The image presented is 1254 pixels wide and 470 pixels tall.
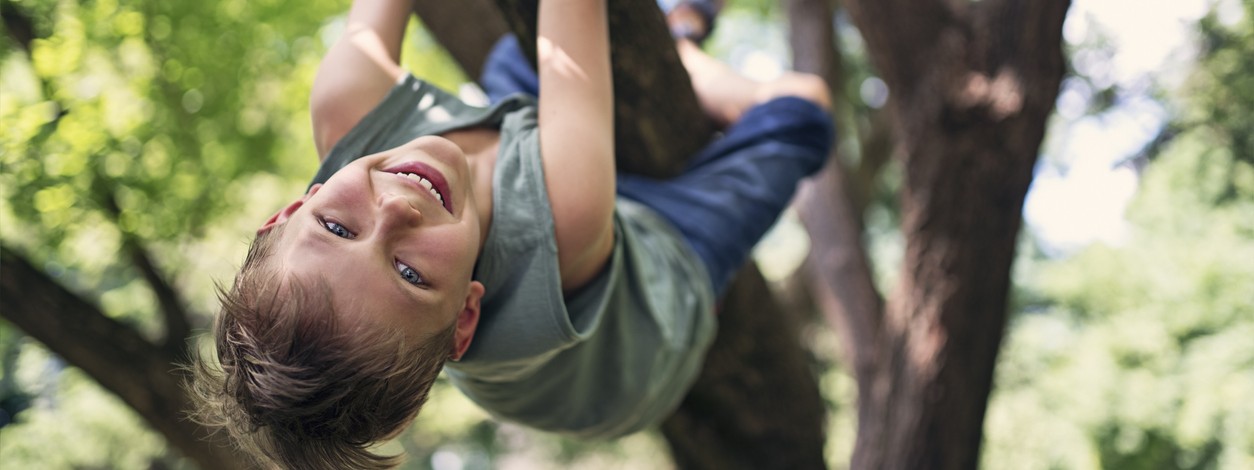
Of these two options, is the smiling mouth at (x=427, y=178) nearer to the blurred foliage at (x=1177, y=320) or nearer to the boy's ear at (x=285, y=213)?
→ the boy's ear at (x=285, y=213)

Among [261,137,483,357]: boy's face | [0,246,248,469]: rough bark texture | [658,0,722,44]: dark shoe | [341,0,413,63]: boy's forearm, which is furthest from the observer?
[658,0,722,44]: dark shoe

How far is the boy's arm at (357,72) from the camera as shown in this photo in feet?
5.71

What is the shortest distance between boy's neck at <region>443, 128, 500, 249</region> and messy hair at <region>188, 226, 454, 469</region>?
0.82ft

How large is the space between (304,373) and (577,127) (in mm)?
633

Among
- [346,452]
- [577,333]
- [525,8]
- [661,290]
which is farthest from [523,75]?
[346,452]

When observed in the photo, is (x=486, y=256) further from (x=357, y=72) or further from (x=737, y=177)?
(x=737, y=177)

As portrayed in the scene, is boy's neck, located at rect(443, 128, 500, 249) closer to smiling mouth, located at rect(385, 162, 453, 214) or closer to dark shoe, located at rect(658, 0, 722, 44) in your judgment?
smiling mouth, located at rect(385, 162, 453, 214)

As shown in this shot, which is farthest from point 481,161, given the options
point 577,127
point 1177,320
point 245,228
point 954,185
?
point 1177,320

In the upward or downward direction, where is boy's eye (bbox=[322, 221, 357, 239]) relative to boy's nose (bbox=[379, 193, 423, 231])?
downward

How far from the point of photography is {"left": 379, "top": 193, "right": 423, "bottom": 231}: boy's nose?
4.46ft

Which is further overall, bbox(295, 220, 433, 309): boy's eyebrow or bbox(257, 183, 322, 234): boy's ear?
bbox(257, 183, 322, 234): boy's ear

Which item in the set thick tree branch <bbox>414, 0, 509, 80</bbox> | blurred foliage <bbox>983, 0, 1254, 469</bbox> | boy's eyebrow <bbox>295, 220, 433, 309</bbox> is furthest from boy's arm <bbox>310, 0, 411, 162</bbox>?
blurred foliage <bbox>983, 0, 1254, 469</bbox>

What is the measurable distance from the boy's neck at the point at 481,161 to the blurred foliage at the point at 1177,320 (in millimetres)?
3693

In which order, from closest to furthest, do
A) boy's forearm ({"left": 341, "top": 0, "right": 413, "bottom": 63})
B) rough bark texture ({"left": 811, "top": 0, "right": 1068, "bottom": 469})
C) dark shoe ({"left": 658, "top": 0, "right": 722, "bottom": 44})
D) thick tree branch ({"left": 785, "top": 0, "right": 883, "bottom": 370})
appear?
1. boy's forearm ({"left": 341, "top": 0, "right": 413, "bottom": 63})
2. dark shoe ({"left": 658, "top": 0, "right": 722, "bottom": 44})
3. rough bark texture ({"left": 811, "top": 0, "right": 1068, "bottom": 469})
4. thick tree branch ({"left": 785, "top": 0, "right": 883, "bottom": 370})
